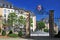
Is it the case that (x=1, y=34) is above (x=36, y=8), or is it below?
below

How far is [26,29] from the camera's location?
31.1 meters

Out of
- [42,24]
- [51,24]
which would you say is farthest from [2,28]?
[42,24]

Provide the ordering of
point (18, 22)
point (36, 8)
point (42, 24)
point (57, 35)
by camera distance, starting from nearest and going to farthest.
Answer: point (57, 35) < point (36, 8) < point (18, 22) < point (42, 24)

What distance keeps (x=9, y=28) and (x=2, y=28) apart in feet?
5.92

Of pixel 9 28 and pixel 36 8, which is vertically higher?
pixel 36 8

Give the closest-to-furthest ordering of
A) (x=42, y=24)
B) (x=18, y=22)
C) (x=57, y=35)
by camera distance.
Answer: (x=57, y=35) < (x=18, y=22) < (x=42, y=24)

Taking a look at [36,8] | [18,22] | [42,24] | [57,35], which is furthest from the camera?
[42,24]

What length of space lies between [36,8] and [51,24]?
4298 mm

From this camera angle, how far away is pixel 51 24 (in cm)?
3067

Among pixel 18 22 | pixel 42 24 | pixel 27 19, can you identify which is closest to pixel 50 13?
pixel 27 19

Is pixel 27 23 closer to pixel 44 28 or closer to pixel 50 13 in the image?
pixel 50 13

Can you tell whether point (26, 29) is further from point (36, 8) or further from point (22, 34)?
point (36, 8)

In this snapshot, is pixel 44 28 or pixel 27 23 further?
pixel 44 28

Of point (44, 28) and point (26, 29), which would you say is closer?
point (26, 29)
